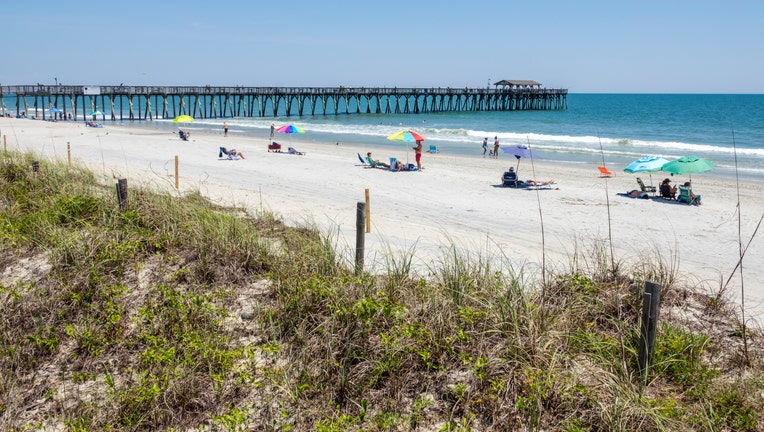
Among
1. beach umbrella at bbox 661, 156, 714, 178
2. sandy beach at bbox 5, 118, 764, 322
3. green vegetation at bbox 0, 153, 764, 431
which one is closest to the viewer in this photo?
green vegetation at bbox 0, 153, 764, 431

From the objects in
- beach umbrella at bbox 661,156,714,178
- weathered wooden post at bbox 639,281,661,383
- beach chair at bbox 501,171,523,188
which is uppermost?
beach umbrella at bbox 661,156,714,178

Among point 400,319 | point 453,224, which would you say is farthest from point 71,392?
point 453,224

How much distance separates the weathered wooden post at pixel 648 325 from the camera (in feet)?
13.6

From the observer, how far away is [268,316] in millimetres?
5211

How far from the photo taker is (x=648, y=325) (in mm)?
4219

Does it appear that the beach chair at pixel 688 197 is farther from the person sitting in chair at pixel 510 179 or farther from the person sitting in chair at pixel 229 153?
the person sitting in chair at pixel 229 153

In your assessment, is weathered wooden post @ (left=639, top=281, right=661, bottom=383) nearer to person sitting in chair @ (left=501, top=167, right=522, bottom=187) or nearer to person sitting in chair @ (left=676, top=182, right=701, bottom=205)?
person sitting in chair @ (left=676, top=182, right=701, bottom=205)

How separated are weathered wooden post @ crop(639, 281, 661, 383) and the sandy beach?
1.61m

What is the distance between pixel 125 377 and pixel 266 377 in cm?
112

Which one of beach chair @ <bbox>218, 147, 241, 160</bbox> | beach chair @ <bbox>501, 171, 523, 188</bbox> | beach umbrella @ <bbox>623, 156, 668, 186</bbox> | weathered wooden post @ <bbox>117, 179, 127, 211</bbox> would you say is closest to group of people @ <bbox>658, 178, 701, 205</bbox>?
beach umbrella @ <bbox>623, 156, 668, 186</bbox>

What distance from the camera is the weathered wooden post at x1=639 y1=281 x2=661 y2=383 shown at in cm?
415

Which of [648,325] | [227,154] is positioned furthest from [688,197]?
[227,154]

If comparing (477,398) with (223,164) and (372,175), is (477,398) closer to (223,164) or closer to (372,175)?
(372,175)

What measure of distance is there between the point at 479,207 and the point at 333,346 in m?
9.54
